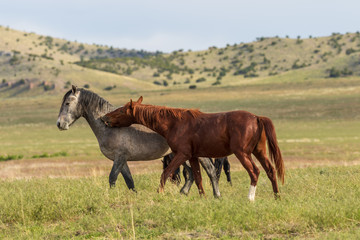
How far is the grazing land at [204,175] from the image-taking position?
7840mm

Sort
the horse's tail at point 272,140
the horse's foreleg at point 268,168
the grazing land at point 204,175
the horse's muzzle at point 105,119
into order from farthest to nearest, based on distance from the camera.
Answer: the horse's muzzle at point 105,119
the horse's foreleg at point 268,168
the horse's tail at point 272,140
the grazing land at point 204,175

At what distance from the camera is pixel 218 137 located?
31.2 ft

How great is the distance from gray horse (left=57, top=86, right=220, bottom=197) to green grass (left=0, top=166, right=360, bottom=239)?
0.75 m

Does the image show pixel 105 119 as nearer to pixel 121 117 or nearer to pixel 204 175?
pixel 121 117

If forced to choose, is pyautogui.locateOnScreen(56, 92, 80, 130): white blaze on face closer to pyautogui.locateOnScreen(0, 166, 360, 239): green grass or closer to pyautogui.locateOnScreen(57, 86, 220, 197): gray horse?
pyautogui.locateOnScreen(57, 86, 220, 197): gray horse

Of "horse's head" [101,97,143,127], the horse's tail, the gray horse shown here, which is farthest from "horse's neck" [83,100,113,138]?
the horse's tail

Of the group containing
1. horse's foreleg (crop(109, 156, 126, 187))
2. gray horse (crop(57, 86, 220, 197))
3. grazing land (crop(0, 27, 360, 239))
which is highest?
gray horse (crop(57, 86, 220, 197))

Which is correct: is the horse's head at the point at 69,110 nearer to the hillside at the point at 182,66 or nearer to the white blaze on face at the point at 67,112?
the white blaze on face at the point at 67,112

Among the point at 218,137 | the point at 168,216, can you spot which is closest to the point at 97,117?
the point at 218,137

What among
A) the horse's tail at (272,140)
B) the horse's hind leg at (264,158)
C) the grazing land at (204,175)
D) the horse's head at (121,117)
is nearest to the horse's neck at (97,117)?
the horse's head at (121,117)

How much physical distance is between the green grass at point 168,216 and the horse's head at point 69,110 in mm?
1550

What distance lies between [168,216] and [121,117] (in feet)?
10.2

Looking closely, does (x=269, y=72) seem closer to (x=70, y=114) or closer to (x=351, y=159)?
(x=351, y=159)

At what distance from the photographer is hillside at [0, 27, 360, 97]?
102750mm
